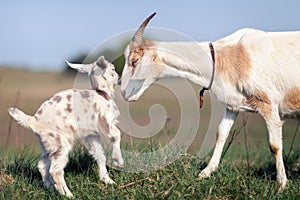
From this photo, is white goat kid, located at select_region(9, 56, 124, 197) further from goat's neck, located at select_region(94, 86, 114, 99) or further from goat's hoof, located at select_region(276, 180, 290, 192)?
goat's hoof, located at select_region(276, 180, 290, 192)

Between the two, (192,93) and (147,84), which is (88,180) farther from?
(192,93)

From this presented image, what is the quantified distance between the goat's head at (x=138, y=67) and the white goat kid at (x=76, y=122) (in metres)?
0.31

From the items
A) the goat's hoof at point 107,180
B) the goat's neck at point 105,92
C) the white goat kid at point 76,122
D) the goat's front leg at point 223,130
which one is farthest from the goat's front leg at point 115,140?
the goat's front leg at point 223,130

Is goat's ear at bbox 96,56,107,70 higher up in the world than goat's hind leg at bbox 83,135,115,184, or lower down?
higher up

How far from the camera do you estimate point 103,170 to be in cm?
777

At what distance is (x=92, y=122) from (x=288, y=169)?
3136mm

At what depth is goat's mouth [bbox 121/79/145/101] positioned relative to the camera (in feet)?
26.4

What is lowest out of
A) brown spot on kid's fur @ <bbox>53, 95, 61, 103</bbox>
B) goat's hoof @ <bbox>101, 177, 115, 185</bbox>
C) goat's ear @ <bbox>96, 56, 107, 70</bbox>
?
goat's hoof @ <bbox>101, 177, 115, 185</bbox>

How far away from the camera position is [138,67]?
8.07 metres

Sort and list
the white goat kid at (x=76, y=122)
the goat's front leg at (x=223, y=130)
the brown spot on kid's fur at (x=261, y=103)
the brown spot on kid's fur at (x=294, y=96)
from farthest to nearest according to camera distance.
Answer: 1. the goat's front leg at (x=223, y=130)
2. the brown spot on kid's fur at (x=294, y=96)
3. the brown spot on kid's fur at (x=261, y=103)
4. the white goat kid at (x=76, y=122)

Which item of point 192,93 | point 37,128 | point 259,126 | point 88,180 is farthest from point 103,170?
point 259,126

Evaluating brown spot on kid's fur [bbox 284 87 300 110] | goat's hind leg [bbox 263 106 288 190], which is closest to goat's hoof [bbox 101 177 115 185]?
goat's hind leg [bbox 263 106 288 190]

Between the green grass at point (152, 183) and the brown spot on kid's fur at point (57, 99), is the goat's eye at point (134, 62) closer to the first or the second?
the brown spot on kid's fur at point (57, 99)

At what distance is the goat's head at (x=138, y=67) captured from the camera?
8.03 metres
